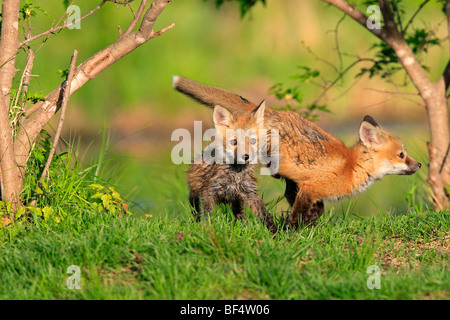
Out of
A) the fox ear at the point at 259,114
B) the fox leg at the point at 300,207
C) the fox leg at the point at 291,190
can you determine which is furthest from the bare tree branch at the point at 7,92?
the fox leg at the point at 291,190

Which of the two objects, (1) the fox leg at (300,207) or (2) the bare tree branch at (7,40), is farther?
(1) the fox leg at (300,207)

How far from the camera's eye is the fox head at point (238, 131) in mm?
5832

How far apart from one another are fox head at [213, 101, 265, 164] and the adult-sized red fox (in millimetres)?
141

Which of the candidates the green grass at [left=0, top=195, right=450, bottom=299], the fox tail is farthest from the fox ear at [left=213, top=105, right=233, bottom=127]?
the green grass at [left=0, top=195, right=450, bottom=299]

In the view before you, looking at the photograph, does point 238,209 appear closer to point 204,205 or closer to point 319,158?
point 204,205

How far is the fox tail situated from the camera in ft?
19.7

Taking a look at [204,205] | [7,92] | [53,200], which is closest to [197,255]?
[204,205]

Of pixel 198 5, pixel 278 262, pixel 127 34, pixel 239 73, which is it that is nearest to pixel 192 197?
pixel 127 34

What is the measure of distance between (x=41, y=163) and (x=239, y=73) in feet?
24.8

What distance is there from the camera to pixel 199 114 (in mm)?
12266

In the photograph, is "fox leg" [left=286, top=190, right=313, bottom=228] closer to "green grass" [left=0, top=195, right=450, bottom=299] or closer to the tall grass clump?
"green grass" [left=0, top=195, right=450, bottom=299]

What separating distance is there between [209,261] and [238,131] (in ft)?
6.22

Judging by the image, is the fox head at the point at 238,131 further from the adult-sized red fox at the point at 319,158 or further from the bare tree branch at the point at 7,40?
the bare tree branch at the point at 7,40
